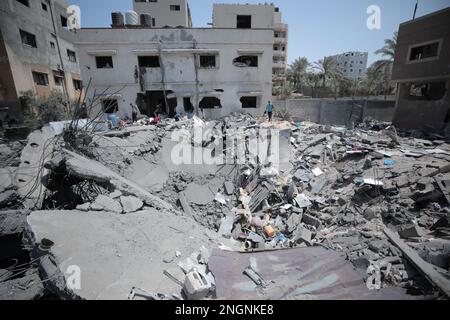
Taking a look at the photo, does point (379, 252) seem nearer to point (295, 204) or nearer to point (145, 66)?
point (295, 204)

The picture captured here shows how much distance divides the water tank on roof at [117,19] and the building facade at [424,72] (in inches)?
759

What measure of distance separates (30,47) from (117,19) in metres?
7.25

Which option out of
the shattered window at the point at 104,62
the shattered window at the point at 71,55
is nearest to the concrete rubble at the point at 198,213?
the shattered window at the point at 104,62

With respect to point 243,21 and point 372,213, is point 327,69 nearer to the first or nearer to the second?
point 243,21

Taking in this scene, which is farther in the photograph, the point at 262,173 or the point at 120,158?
the point at 262,173

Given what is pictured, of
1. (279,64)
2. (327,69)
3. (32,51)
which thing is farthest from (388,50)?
(32,51)

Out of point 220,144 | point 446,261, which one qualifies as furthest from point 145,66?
point 446,261

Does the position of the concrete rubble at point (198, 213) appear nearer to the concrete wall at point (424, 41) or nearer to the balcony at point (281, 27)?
the concrete wall at point (424, 41)

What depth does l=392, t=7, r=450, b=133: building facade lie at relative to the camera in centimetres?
1195

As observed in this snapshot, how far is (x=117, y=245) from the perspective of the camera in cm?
341

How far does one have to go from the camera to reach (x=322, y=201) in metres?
6.51

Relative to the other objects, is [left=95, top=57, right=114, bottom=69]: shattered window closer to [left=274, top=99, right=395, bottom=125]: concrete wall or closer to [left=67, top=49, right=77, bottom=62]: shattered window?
[left=67, top=49, right=77, bottom=62]: shattered window

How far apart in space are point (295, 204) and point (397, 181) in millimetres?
2780

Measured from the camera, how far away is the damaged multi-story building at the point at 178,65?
1570 cm
